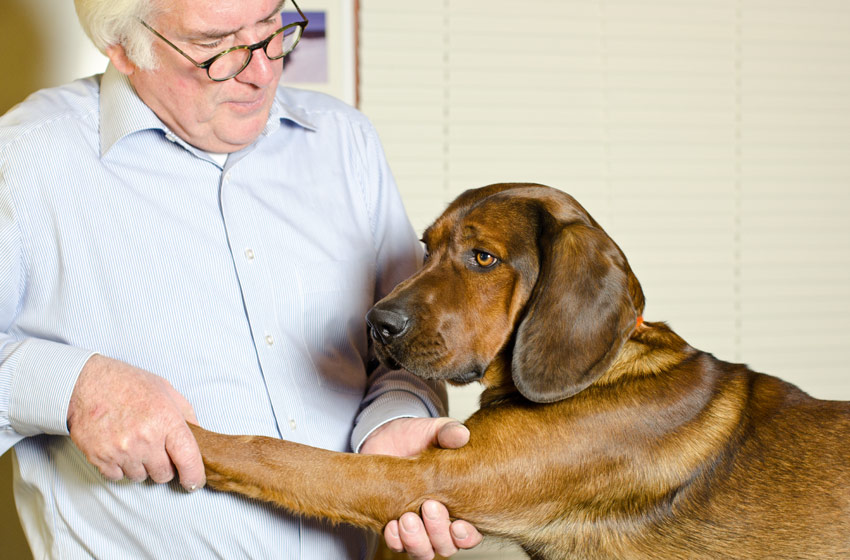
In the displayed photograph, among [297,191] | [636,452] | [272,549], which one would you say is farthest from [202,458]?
[636,452]

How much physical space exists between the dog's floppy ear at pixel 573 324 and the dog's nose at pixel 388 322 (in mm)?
248

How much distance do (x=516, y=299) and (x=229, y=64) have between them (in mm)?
837

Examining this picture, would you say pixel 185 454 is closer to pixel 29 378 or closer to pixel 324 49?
pixel 29 378

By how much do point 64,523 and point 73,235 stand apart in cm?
61

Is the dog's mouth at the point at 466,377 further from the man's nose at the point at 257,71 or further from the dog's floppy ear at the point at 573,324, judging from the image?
the man's nose at the point at 257,71

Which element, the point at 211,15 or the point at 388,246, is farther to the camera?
the point at 388,246

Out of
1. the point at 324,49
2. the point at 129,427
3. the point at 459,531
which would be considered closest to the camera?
the point at 129,427

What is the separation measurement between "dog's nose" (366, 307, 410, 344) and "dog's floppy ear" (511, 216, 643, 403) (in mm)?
248

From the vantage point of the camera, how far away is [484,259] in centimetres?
178

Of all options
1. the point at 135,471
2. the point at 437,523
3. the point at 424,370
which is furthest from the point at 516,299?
the point at 135,471

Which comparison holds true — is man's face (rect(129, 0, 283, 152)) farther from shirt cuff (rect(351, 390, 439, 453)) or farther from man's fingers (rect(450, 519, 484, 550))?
man's fingers (rect(450, 519, 484, 550))

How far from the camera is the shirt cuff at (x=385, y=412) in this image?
70.0 inches

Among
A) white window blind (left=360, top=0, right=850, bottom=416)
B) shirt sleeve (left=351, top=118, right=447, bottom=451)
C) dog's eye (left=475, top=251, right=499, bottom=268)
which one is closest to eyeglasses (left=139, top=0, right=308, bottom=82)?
shirt sleeve (left=351, top=118, right=447, bottom=451)

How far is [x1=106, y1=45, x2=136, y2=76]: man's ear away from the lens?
180cm
